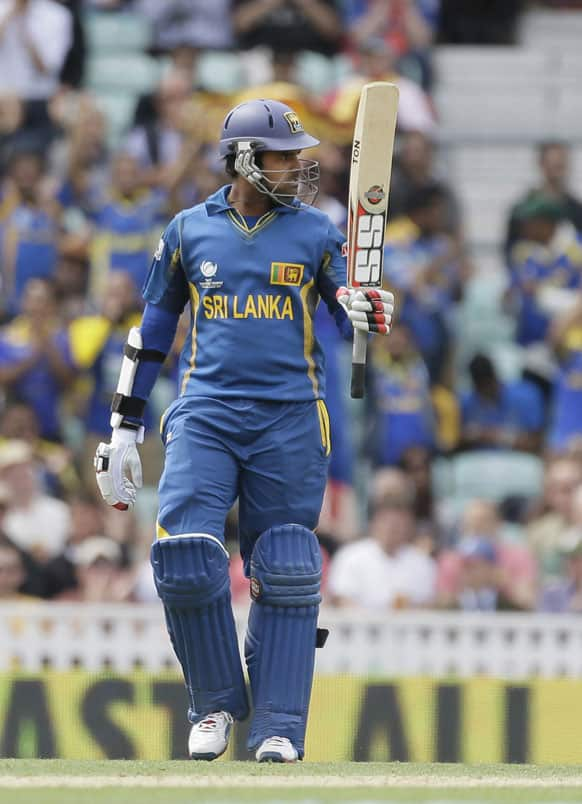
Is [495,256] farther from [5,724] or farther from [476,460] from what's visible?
[5,724]

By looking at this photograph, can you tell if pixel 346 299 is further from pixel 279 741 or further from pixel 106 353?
pixel 106 353

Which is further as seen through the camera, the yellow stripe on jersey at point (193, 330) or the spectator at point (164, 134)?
the spectator at point (164, 134)

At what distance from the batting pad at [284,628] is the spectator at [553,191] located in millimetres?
6825

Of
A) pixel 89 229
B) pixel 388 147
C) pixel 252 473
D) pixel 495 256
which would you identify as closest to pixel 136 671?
pixel 252 473

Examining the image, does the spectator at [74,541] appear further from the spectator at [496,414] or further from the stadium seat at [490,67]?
the stadium seat at [490,67]

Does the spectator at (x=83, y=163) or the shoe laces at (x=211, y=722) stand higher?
the spectator at (x=83, y=163)

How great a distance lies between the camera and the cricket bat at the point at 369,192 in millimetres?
6328

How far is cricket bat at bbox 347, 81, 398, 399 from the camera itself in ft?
20.8

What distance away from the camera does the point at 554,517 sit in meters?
10.8

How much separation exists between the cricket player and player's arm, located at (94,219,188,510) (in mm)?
11

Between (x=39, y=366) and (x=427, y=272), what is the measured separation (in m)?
2.51

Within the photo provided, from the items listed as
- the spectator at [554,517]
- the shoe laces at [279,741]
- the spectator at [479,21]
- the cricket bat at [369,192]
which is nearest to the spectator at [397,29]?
the spectator at [479,21]

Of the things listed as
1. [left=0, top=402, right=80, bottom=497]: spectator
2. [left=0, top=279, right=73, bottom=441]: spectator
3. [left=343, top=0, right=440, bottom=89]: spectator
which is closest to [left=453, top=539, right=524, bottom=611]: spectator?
[left=0, top=402, right=80, bottom=497]: spectator

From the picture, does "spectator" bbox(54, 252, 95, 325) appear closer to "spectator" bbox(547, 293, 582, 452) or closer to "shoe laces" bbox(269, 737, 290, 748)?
"spectator" bbox(547, 293, 582, 452)
